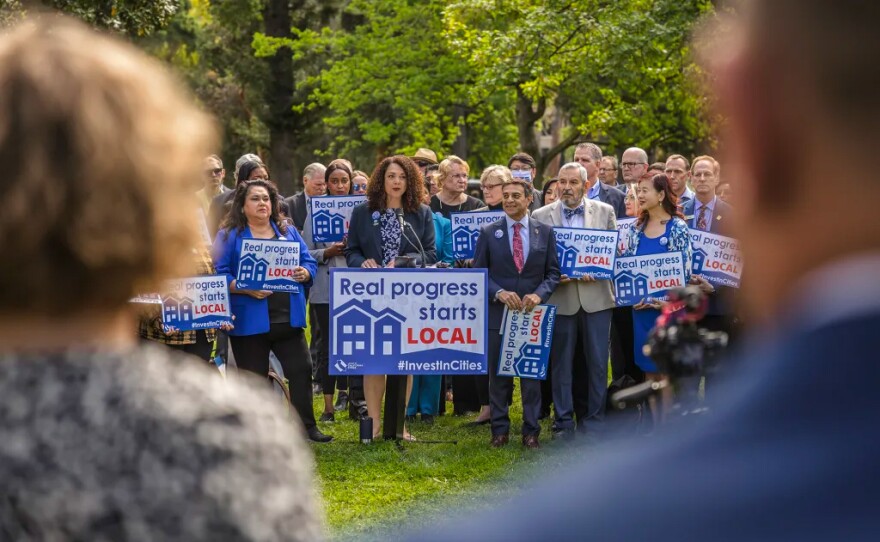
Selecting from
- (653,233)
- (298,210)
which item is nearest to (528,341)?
(653,233)

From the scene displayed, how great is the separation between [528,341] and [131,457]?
9.48m

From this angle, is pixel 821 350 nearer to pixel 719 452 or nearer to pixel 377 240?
pixel 719 452

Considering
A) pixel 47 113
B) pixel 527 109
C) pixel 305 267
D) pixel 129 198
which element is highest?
pixel 527 109

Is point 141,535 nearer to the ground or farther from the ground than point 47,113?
nearer to the ground

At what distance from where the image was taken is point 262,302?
415 inches

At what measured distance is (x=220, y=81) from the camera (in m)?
42.3

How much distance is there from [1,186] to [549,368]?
1019 cm

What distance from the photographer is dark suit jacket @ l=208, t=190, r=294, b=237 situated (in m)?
11.3

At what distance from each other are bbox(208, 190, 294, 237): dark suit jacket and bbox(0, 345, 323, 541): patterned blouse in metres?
9.49

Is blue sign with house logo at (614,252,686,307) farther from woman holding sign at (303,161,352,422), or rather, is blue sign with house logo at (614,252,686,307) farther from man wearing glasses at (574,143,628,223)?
woman holding sign at (303,161,352,422)

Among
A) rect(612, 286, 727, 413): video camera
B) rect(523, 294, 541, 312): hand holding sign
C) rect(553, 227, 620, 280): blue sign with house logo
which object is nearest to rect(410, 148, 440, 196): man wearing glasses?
Result: rect(553, 227, 620, 280): blue sign with house logo

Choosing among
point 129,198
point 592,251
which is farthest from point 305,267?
point 129,198

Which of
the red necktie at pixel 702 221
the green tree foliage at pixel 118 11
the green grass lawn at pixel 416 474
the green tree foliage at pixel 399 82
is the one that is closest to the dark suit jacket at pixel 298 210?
the green grass lawn at pixel 416 474

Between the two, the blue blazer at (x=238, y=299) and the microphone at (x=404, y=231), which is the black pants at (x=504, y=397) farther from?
the blue blazer at (x=238, y=299)
